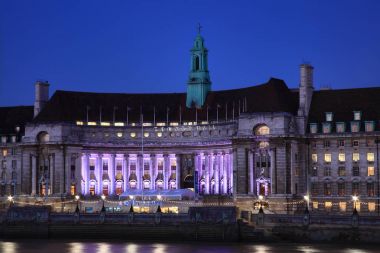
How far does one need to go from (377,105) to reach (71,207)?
2251 inches

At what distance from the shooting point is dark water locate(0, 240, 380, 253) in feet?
380

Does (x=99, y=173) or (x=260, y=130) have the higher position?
(x=260, y=130)

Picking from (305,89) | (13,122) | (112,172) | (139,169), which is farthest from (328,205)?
(13,122)

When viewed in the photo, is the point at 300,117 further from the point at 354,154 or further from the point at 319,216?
the point at 319,216

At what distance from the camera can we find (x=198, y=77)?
643ft

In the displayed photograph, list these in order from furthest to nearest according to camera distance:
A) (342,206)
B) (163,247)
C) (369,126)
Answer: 1. (369,126)
2. (342,206)
3. (163,247)

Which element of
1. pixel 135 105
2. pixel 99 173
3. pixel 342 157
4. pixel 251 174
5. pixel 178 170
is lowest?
pixel 251 174

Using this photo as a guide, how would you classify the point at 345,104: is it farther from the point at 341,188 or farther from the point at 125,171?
the point at 125,171

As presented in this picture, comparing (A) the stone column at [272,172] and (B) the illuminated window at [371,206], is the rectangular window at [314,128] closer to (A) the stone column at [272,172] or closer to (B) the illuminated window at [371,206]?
(A) the stone column at [272,172]

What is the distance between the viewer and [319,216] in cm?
12262

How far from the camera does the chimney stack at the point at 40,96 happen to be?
191875 mm

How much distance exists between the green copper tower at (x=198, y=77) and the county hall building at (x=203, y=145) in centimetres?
21

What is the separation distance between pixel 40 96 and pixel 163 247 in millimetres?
79462

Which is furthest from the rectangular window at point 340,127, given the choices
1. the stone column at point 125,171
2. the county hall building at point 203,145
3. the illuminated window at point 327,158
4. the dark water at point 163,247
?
the stone column at point 125,171
